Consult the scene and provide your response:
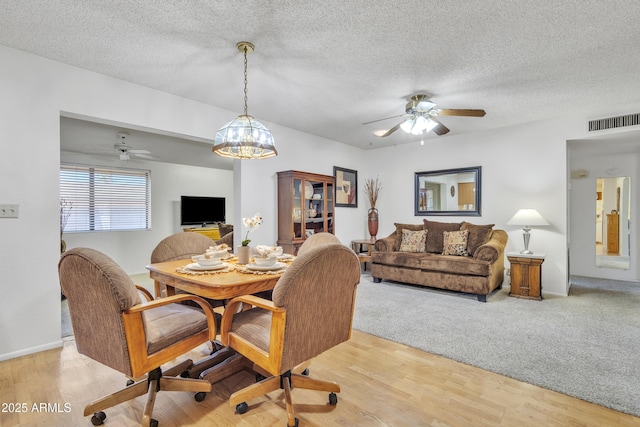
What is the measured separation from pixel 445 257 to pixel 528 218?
46.7 inches

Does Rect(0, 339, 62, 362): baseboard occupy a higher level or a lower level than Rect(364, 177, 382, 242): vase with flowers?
lower

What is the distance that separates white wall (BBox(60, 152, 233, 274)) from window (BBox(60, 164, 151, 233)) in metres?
0.12

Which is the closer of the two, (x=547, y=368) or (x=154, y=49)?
(x=547, y=368)

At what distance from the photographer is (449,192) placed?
5.20 m

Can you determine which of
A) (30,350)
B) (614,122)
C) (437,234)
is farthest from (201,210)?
(614,122)

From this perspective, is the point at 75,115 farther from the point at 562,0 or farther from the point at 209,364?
the point at 562,0

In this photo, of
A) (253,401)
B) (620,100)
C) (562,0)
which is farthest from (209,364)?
(620,100)

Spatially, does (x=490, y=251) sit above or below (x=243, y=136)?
below

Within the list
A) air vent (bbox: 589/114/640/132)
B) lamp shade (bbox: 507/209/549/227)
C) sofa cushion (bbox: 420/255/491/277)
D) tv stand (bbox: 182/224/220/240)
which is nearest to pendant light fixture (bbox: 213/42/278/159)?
sofa cushion (bbox: 420/255/491/277)

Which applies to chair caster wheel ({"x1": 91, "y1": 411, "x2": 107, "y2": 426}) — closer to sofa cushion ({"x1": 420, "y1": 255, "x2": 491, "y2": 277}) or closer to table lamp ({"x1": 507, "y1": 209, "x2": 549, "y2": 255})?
sofa cushion ({"x1": 420, "y1": 255, "x2": 491, "y2": 277})

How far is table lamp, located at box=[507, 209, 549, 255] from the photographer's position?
4020 millimetres

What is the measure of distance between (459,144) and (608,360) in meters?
3.58

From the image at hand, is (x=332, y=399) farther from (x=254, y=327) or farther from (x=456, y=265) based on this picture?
(x=456, y=265)

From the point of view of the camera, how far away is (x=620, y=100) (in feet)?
11.5
